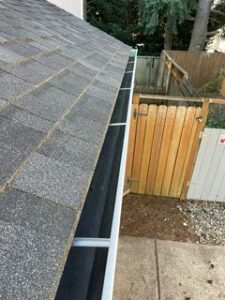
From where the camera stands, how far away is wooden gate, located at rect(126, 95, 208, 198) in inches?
170

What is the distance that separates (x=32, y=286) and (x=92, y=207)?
0.71m

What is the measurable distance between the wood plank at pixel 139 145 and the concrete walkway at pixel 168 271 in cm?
111

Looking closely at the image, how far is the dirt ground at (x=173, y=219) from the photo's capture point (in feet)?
14.4

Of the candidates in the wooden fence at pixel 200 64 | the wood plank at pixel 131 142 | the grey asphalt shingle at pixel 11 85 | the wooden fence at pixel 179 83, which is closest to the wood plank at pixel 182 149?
the wood plank at pixel 131 142

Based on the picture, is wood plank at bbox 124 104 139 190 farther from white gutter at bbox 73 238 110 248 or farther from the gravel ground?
white gutter at bbox 73 238 110 248

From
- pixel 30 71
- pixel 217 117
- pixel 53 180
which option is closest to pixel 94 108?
pixel 30 71

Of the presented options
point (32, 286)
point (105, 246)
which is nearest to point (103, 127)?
point (105, 246)

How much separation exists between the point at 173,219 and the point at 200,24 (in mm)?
10794

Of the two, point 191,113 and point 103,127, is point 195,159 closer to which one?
point 191,113

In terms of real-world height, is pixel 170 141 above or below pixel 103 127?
below

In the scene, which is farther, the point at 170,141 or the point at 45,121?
the point at 170,141

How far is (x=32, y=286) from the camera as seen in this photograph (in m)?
0.81

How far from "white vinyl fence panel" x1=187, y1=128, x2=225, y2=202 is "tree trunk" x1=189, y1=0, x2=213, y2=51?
32.4 feet

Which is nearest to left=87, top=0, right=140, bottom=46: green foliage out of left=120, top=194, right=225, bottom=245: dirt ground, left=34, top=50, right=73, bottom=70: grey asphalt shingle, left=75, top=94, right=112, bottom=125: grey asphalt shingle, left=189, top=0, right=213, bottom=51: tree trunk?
left=189, top=0, right=213, bottom=51: tree trunk
